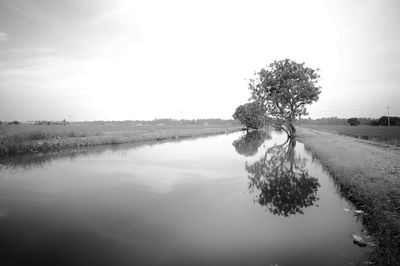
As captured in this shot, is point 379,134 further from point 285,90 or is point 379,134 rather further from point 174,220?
point 174,220

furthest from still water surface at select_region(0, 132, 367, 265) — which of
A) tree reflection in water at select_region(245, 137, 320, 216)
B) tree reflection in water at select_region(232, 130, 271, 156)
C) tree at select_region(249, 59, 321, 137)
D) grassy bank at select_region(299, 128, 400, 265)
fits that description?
tree at select_region(249, 59, 321, 137)

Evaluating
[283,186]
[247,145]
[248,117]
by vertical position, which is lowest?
[283,186]

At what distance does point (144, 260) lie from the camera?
509 cm

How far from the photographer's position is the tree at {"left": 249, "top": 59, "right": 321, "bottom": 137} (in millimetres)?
39156

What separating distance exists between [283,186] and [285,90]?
3113 cm

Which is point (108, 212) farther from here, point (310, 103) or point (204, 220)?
point (310, 103)

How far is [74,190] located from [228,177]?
8.02 metres

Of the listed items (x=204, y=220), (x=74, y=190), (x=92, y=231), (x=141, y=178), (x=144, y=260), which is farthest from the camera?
(x=141, y=178)

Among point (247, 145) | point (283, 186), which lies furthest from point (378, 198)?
point (247, 145)

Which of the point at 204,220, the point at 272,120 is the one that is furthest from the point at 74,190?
the point at 272,120

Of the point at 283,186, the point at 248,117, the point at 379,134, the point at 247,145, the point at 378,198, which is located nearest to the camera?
the point at 378,198

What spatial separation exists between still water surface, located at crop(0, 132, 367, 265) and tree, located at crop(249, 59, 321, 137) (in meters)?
28.6

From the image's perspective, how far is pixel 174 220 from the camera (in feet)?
24.1

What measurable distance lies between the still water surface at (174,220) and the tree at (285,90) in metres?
28.6
